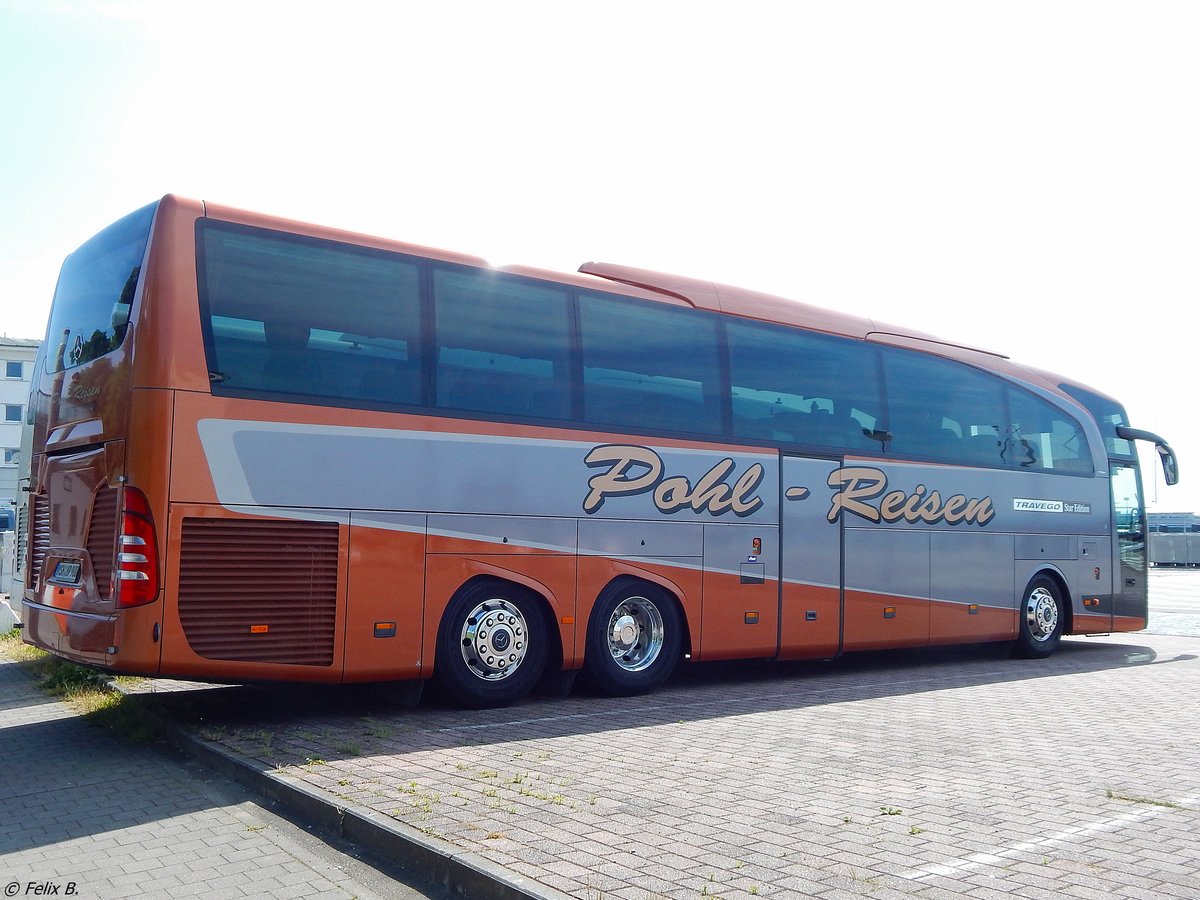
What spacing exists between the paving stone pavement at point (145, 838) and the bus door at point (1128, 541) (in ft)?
45.9

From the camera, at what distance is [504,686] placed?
9523mm

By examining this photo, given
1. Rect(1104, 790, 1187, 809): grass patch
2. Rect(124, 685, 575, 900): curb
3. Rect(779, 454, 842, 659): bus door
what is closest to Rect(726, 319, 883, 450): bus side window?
Rect(779, 454, 842, 659): bus door

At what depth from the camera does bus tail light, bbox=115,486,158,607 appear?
7.54 meters

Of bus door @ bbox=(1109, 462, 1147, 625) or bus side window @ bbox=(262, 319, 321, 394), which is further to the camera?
bus door @ bbox=(1109, 462, 1147, 625)

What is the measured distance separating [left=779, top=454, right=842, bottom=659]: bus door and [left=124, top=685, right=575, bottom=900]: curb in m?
6.49

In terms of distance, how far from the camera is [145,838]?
18.7 feet

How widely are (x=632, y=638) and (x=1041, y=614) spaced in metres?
7.63

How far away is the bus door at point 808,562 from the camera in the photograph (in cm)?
1196

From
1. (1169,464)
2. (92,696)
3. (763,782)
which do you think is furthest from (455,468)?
(1169,464)

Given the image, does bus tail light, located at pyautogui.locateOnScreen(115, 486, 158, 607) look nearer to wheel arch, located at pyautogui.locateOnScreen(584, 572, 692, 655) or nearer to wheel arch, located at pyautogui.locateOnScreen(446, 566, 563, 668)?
wheel arch, located at pyautogui.locateOnScreen(446, 566, 563, 668)

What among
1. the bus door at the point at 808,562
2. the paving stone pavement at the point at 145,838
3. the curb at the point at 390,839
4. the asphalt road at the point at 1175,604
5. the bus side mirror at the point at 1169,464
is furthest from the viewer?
the asphalt road at the point at 1175,604

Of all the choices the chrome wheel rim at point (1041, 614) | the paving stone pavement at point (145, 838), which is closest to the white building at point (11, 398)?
the chrome wheel rim at point (1041, 614)

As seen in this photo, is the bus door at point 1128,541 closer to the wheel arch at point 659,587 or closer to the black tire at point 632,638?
the wheel arch at point 659,587

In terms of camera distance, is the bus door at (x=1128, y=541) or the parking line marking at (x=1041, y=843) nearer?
the parking line marking at (x=1041, y=843)
